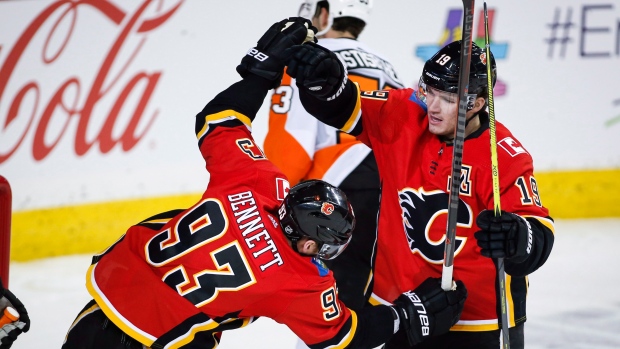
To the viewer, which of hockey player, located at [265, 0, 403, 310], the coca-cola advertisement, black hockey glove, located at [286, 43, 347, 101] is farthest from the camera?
the coca-cola advertisement

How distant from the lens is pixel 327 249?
8.75ft

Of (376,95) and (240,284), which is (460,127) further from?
(240,284)

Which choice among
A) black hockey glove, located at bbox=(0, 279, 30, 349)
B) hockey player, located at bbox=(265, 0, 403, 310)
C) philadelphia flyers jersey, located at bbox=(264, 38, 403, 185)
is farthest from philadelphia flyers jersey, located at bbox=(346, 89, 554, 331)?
black hockey glove, located at bbox=(0, 279, 30, 349)

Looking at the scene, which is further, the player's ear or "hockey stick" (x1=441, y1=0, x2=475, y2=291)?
the player's ear

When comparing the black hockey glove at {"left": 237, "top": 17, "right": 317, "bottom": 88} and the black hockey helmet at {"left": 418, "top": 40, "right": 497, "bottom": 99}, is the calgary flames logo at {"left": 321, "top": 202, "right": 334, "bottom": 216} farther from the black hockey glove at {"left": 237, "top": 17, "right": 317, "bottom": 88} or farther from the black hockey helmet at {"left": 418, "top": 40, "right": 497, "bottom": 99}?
the black hockey glove at {"left": 237, "top": 17, "right": 317, "bottom": 88}

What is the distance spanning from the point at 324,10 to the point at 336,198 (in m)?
1.56

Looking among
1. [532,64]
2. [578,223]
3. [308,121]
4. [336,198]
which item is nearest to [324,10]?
[308,121]

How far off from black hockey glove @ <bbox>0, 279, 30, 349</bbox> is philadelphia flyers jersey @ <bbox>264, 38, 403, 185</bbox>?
4.38ft

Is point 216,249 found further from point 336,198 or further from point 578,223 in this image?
point 578,223

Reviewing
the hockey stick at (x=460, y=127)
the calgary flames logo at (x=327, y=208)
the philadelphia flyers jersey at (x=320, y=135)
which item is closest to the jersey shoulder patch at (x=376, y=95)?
the hockey stick at (x=460, y=127)

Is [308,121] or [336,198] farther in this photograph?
[308,121]

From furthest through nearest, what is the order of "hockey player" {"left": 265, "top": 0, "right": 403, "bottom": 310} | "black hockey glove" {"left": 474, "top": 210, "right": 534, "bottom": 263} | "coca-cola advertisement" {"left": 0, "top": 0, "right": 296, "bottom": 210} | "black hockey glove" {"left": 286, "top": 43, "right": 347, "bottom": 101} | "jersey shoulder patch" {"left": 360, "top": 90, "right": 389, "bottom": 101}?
"coca-cola advertisement" {"left": 0, "top": 0, "right": 296, "bottom": 210} → "hockey player" {"left": 265, "top": 0, "right": 403, "bottom": 310} → "jersey shoulder patch" {"left": 360, "top": 90, "right": 389, "bottom": 101} → "black hockey glove" {"left": 286, "top": 43, "right": 347, "bottom": 101} → "black hockey glove" {"left": 474, "top": 210, "right": 534, "bottom": 263}

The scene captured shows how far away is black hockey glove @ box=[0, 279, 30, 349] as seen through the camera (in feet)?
9.09

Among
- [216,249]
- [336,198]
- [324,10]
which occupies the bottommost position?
[216,249]
